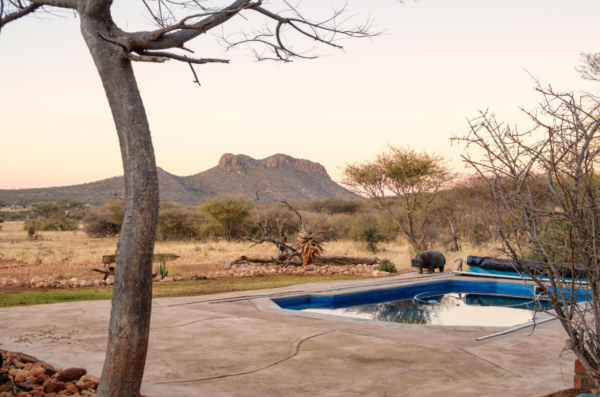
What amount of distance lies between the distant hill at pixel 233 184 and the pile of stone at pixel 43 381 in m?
54.2

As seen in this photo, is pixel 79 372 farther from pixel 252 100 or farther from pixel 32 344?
pixel 252 100

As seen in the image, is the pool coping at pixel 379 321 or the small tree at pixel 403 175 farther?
the small tree at pixel 403 175

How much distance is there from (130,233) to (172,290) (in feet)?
27.7

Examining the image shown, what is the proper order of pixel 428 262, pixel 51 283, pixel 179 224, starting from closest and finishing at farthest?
Answer: pixel 51 283
pixel 428 262
pixel 179 224

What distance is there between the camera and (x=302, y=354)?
19.1ft

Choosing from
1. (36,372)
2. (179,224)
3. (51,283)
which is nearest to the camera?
(36,372)

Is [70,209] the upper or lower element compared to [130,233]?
upper

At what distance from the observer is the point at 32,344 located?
19.9 feet

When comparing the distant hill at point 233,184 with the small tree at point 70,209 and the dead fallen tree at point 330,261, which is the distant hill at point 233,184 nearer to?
the small tree at point 70,209

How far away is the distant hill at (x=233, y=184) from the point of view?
62025 mm

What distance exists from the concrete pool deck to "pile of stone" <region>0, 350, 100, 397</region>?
43cm

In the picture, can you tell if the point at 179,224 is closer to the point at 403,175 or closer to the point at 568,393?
the point at 403,175

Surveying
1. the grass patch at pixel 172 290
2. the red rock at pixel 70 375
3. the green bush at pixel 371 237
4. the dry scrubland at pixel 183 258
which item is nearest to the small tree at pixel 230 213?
the dry scrubland at pixel 183 258

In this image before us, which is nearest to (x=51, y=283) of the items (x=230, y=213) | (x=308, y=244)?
(x=308, y=244)
